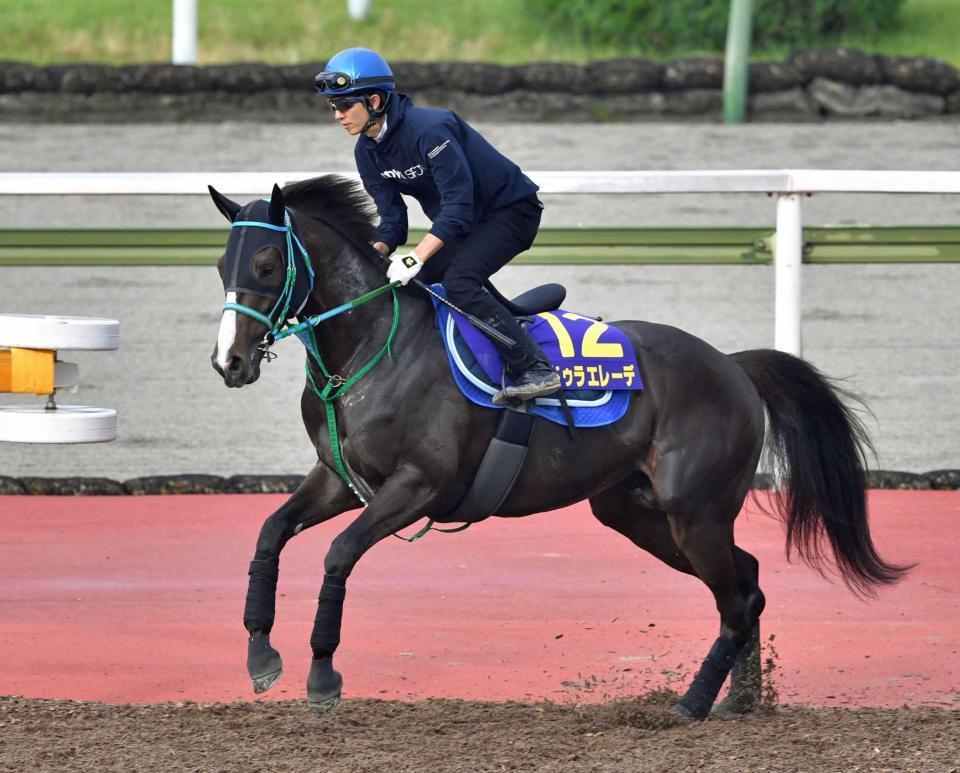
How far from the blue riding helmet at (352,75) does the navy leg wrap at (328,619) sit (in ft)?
5.13

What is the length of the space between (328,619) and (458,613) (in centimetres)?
193

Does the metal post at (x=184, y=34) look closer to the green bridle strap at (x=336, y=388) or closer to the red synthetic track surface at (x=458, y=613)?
the red synthetic track surface at (x=458, y=613)

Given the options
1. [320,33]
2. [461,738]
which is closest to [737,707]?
[461,738]

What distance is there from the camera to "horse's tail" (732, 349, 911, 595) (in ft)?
19.8

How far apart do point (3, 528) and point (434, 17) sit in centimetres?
1866

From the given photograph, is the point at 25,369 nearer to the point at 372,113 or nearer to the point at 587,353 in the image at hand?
the point at 372,113

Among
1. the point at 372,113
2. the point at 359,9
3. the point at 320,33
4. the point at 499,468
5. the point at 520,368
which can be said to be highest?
the point at 359,9

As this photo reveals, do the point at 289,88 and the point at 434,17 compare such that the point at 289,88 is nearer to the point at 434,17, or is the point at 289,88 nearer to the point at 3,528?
the point at 434,17

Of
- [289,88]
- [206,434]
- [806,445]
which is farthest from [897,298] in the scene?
[806,445]

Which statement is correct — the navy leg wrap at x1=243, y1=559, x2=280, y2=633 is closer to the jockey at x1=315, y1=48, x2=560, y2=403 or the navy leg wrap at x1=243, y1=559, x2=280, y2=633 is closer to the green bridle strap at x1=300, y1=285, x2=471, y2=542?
the green bridle strap at x1=300, y1=285, x2=471, y2=542

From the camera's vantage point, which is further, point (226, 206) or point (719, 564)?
point (719, 564)

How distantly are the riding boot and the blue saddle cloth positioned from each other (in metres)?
0.04

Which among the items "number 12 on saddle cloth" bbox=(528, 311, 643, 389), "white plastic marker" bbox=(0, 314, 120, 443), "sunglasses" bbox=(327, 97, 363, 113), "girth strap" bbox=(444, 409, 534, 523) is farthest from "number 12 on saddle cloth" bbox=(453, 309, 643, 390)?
"white plastic marker" bbox=(0, 314, 120, 443)

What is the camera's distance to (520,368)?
17.7 ft
